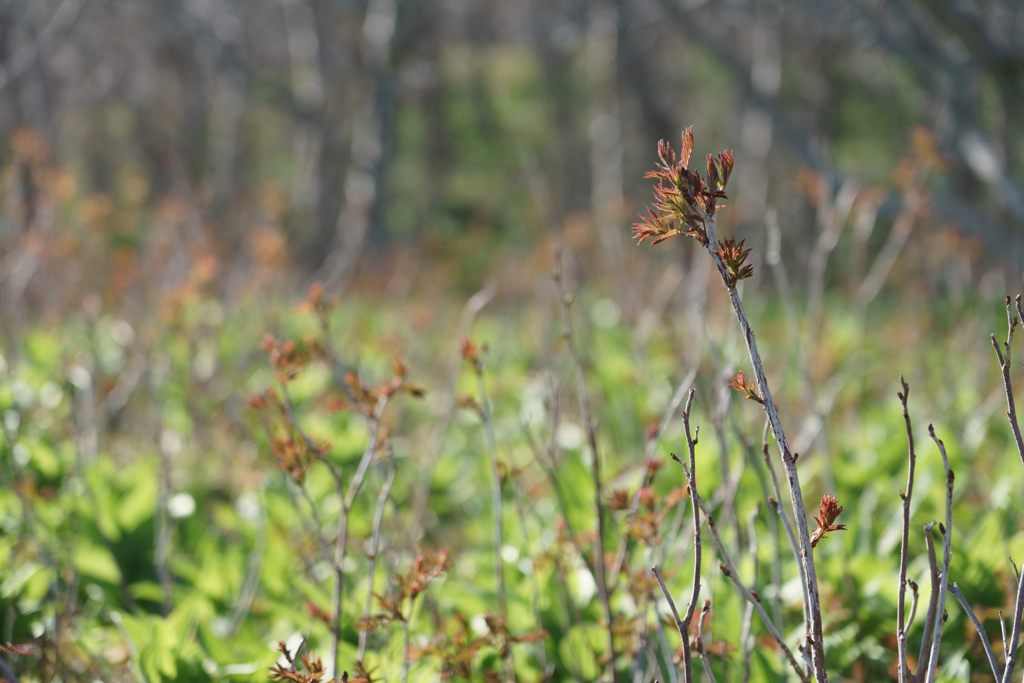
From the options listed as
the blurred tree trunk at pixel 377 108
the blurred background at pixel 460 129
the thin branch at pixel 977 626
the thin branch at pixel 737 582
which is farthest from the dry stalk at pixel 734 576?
the blurred tree trunk at pixel 377 108

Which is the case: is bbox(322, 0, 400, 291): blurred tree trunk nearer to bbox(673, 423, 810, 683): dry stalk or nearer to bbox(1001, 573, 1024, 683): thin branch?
bbox(673, 423, 810, 683): dry stalk

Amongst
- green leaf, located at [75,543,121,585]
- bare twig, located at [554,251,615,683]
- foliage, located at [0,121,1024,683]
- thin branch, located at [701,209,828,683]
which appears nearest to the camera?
thin branch, located at [701,209,828,683]

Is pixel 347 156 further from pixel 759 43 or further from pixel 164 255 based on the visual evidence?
pixel 164 255

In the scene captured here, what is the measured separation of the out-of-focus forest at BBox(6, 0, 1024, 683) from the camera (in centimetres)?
156

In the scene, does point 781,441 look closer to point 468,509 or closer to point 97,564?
point 97,564

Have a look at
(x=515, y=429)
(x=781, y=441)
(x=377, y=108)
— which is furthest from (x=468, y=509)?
(x=377, y=108)

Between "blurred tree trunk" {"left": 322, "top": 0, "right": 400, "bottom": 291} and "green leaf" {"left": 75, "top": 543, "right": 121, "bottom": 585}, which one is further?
"blurred tree trunk" {"left": 322, "top": 0, "right": 400, "bottom": 291}

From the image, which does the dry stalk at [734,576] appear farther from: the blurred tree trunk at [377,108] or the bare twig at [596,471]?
the blurred tree trunk at [377,108]

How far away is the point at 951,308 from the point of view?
4.19m

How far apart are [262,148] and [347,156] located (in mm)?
7306

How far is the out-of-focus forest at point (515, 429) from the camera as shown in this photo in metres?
1.56

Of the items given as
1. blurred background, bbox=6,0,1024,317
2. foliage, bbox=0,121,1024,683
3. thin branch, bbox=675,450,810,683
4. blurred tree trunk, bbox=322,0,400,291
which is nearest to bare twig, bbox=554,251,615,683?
foliage, bbox=0,121,1024,683

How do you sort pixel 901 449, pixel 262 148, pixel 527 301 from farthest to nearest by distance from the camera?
pixel 262 148 < pixel 527 301 < pixel 901 449

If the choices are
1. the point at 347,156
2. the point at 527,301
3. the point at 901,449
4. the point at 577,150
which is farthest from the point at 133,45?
the point at 901,449
